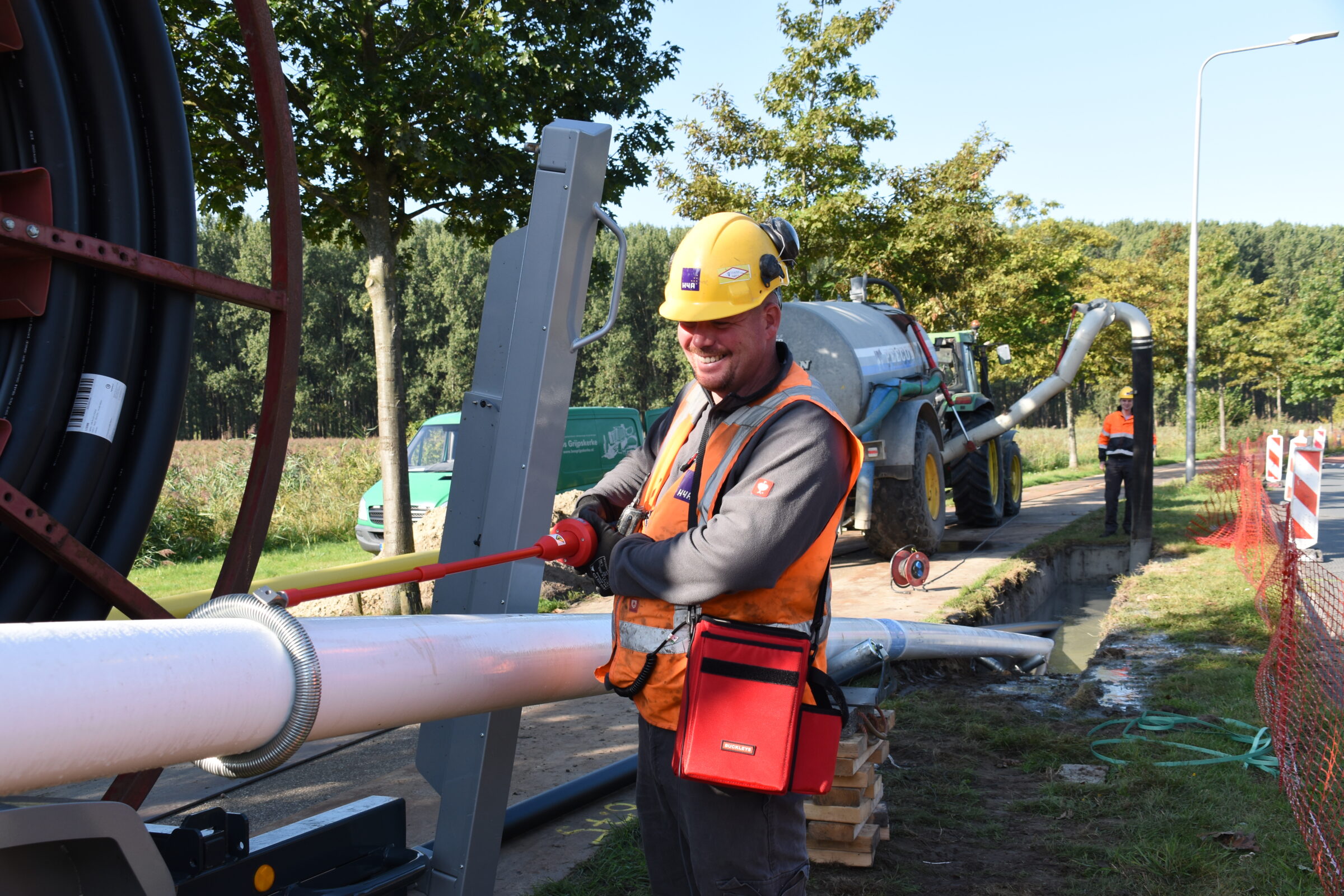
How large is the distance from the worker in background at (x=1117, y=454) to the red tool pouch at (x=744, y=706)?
11600 mm

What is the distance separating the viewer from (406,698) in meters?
2.09

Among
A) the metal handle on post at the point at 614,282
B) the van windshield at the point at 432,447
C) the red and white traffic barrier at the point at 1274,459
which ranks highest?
the red and white traffic barrier at the point at 1274,459

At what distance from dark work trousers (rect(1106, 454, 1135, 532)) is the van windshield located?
835cm

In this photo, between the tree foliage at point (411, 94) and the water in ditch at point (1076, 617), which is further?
the water in ditch at point (1076, 617)

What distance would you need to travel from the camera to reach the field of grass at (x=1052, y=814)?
3686 millimetres

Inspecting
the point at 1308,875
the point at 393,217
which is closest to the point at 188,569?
the point at 393,217

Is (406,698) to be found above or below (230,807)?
above

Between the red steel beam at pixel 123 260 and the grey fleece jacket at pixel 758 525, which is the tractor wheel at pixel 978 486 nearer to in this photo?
the grey fleece jacket at pixel 758 525

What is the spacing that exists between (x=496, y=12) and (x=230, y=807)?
552cm

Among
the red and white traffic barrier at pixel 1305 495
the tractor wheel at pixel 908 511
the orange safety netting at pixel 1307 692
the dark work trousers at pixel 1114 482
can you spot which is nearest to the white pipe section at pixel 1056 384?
the tractor wheel at pixel 908 511

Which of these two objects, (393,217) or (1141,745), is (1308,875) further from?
(393,217)

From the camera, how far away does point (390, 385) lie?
8211mm

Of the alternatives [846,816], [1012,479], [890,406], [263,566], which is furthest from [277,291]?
[1012,479]

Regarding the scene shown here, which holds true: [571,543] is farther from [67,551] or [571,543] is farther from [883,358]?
[883,358]
